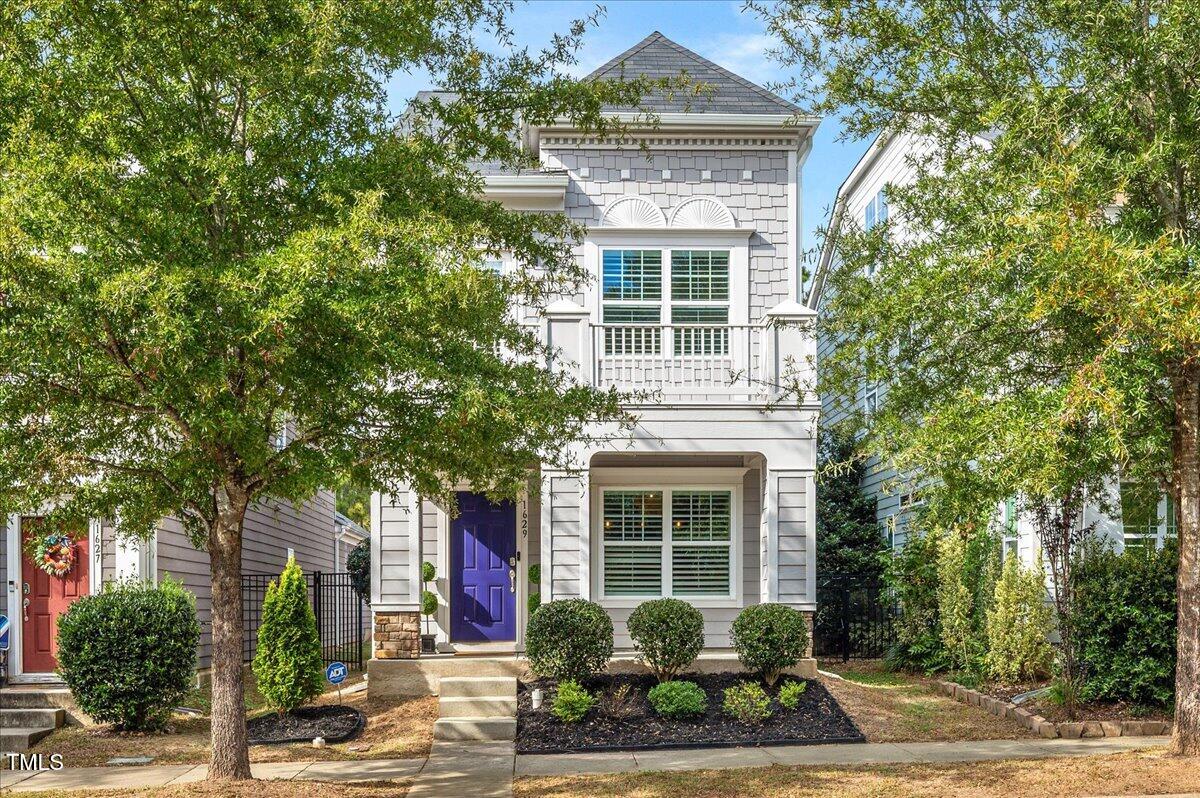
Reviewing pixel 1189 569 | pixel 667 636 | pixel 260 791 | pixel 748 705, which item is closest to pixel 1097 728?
pixel 1189 569

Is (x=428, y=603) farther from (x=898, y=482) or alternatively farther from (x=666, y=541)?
(x=898, y=482)

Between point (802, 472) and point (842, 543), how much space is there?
586cm

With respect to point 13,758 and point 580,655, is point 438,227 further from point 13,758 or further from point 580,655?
point 13,758

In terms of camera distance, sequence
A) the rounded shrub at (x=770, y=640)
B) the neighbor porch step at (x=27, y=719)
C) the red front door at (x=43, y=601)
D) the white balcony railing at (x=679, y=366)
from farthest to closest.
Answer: the white balcony railing at (x=679, y=366) < the red front door at (x=43, y=601) < the rounded shrub at (x=770, y=640) < the neighbor porch step at (x=27, y=719)

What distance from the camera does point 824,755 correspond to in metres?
10.8

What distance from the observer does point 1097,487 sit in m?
11.4

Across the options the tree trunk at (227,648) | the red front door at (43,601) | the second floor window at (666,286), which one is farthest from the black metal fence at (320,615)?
the tree trunk at (227,648)

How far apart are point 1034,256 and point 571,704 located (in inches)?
250

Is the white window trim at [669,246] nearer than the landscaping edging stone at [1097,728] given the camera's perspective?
No

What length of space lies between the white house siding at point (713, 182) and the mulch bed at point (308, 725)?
282 inches

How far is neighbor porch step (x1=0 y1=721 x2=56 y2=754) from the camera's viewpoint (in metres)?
11.8

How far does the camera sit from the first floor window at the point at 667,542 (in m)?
15.3

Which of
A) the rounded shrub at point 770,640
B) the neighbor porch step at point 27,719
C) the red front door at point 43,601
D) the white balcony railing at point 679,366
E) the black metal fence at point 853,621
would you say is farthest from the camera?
the black metal fence at point 853,621

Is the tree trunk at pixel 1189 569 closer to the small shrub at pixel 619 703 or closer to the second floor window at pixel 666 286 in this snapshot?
the small shrub at pixel 619 703
